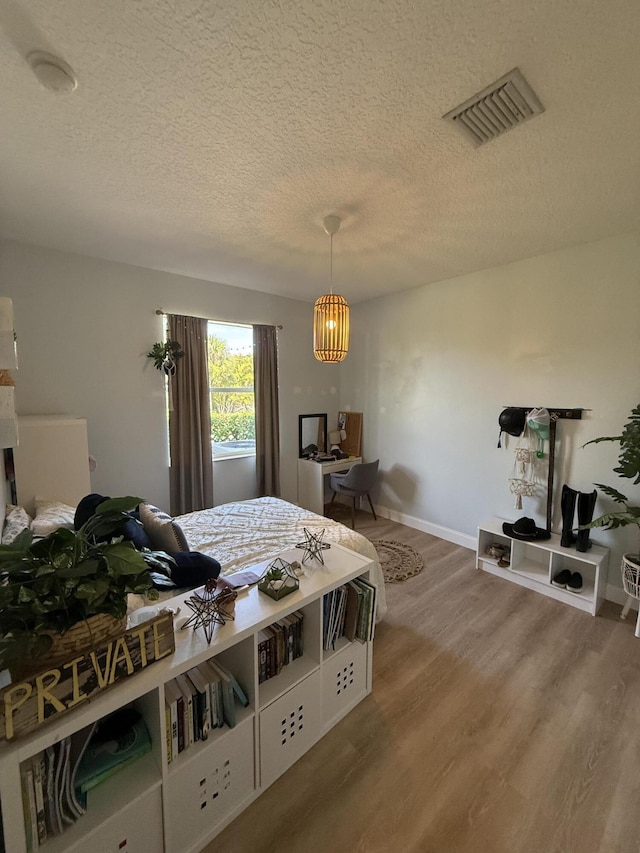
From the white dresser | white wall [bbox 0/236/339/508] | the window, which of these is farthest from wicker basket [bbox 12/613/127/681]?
the window

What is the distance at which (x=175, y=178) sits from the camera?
1.78 meters

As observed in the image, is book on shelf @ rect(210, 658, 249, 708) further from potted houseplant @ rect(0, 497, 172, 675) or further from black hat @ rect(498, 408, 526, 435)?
black hat @ rect(498, 408, 526, 435)

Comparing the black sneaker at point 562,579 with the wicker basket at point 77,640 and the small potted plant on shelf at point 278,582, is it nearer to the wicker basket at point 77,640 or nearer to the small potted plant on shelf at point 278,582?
the small potted plant on shelf at point 278,582

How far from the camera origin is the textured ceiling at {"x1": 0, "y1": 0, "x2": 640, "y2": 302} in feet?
3.40

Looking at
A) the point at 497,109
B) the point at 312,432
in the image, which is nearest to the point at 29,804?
the point at 497,109

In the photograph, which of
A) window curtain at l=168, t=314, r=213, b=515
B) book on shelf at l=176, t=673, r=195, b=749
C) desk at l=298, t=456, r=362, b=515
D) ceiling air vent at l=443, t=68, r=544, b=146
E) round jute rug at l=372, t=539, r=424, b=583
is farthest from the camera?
desk at l=298, t=456, r=362, b=515

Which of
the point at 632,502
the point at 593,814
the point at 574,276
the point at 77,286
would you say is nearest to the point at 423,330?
the point at 574,276

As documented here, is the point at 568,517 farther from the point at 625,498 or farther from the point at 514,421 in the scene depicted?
the point at 514,421

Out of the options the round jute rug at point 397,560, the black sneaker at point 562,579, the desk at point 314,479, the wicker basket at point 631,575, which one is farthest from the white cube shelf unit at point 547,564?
the desk at point 314,479

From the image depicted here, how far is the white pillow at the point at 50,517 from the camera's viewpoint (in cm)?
188

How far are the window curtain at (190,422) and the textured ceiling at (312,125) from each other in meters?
0.95

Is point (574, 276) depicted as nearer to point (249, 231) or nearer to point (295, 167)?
point (295, 167)

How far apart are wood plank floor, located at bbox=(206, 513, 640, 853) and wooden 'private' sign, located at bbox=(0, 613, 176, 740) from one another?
83 centimetres

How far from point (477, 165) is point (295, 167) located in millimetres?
900
